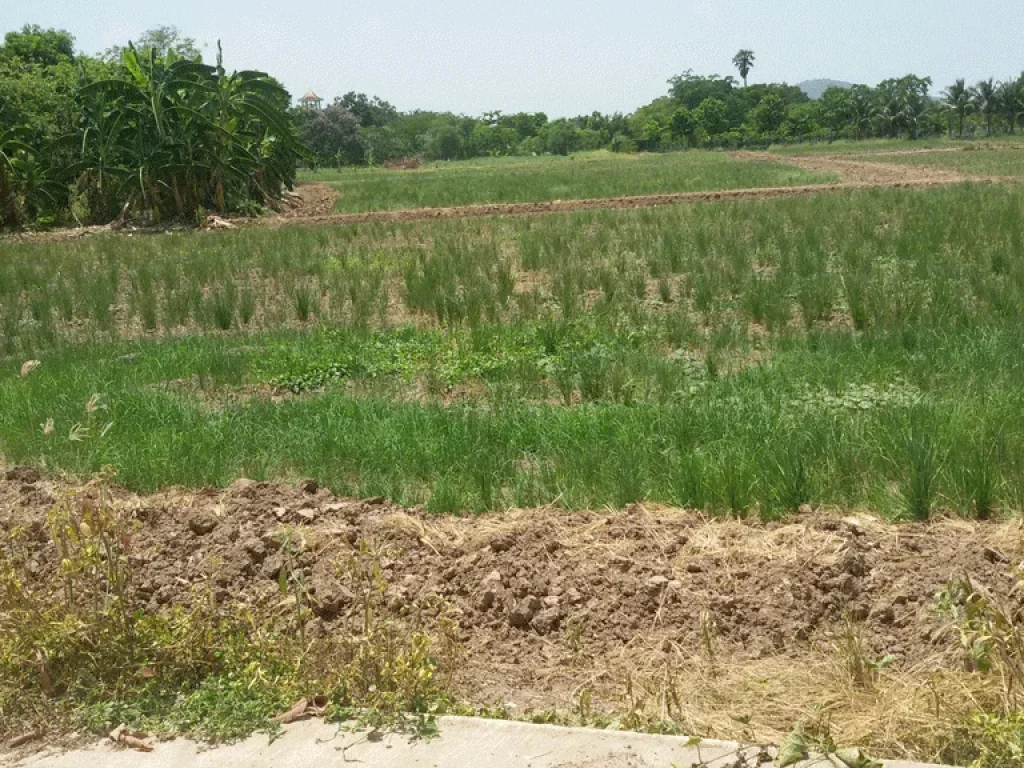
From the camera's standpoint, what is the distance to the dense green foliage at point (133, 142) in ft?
92.6

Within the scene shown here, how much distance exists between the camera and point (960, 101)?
4099 inches

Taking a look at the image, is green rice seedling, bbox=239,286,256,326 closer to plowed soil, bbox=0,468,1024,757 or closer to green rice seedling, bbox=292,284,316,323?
green rice seedling, bbox=292,284,316,323

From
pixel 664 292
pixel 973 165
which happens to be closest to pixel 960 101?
pixel 973 165

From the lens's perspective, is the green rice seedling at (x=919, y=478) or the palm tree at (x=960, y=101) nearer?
the green rice seedling at (x=919, y=478)

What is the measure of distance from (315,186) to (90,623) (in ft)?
154

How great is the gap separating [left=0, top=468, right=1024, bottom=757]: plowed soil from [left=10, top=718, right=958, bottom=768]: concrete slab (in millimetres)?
355

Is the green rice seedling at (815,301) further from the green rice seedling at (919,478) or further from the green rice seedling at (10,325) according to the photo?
the green rice seedling at (10,325)

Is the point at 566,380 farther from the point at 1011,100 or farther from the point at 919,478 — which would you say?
the point at 1011,100

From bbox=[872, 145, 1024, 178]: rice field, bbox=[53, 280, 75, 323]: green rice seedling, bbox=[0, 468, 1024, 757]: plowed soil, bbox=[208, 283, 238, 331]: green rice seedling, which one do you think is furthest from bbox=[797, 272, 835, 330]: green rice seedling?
bbox=[872, 145, 1024, 178]: rice field

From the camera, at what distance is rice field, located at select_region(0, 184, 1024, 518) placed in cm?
642

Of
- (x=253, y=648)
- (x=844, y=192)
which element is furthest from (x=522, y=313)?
(x=844, y=192)

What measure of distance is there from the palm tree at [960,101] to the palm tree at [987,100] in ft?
2.39

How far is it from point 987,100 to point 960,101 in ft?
8.95

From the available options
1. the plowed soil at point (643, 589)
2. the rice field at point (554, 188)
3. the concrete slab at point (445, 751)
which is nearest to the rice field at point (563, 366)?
the plowed soil at point (643, 589)
